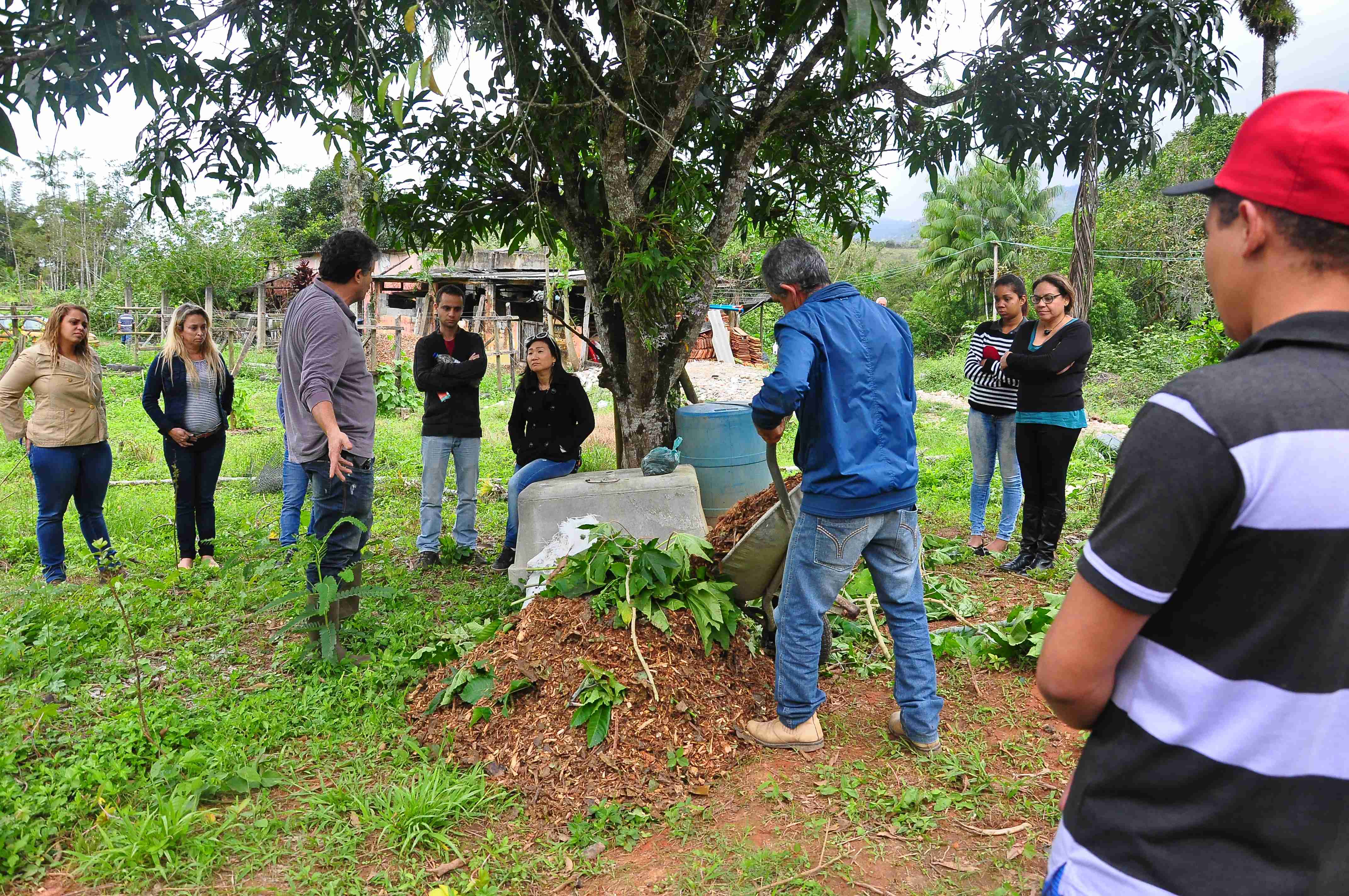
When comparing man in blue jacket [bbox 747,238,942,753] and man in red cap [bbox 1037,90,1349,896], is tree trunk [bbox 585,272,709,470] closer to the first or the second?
man in blue jacket [bbox 747,238,942,753]

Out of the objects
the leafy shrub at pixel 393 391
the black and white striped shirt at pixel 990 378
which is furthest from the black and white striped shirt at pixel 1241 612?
the leafy shrub at pixel 393 391

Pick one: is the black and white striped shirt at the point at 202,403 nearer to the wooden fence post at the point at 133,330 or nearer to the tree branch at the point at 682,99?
the tree branch at the point at 682,99

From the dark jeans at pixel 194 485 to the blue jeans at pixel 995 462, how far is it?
5.17 m

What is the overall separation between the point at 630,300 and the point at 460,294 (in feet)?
5.64

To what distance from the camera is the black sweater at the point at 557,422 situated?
5.60 metres

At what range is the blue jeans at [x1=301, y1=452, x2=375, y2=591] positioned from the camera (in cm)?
400

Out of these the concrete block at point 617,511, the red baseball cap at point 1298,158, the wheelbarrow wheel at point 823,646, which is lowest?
the wheelbarrow wheel at point 823,646

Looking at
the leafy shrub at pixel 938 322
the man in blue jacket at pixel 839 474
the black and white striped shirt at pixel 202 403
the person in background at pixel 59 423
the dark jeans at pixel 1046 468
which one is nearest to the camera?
the man in blue jacket at pixel 839 474

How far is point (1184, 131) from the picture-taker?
76.3 ft

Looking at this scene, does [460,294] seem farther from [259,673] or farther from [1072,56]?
[1072,56]

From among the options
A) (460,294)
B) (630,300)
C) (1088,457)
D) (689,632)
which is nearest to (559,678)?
(689,632)

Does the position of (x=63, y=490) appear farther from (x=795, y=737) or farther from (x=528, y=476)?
(x=795, y=737)

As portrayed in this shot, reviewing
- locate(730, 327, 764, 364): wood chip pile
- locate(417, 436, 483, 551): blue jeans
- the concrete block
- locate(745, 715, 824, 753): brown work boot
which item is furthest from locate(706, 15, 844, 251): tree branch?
locate(730, 327, 764, 364): wood chip pile

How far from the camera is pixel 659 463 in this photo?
15.7 ft
